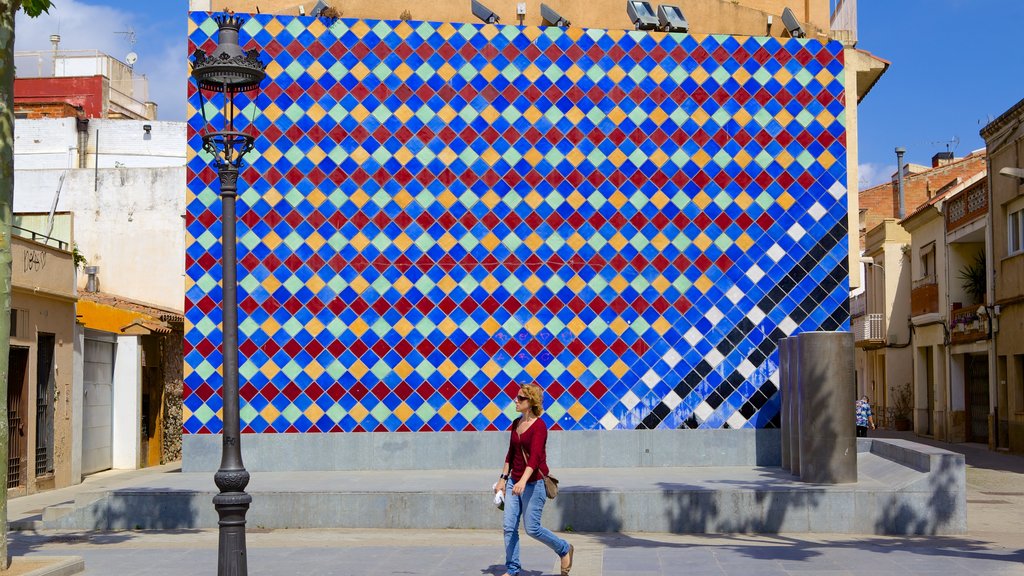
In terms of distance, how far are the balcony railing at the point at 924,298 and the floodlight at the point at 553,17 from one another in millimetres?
23947

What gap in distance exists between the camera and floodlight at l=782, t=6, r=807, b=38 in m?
19.2

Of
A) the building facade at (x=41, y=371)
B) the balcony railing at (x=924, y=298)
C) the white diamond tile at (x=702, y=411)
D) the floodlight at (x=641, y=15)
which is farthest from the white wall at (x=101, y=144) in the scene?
the balcony railing at (x=924, y=298)

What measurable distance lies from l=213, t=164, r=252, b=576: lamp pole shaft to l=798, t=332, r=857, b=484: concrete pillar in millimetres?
7965

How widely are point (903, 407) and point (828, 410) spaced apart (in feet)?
101

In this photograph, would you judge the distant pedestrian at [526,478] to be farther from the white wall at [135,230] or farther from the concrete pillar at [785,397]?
the white wall at [135,230]

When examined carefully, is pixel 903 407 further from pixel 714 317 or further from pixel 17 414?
pixel 17 414

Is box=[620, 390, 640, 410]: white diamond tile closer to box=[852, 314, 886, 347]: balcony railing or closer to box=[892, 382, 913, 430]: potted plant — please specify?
box=[892, 382, 913, 430]: potted plant

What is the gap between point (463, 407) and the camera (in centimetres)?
1769

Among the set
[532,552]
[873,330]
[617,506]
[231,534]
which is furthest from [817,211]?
[873,330]

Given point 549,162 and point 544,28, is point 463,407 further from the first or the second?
point 544,28

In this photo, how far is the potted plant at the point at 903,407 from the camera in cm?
4322

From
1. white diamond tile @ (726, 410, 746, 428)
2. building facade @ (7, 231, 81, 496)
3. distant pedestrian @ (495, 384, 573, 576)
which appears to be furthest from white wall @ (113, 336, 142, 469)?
distant pedestrian @ (495, 384, 573, 576)

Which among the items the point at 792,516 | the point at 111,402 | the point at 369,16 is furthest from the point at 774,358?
the point at 111,402

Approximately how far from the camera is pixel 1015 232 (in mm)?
31047
